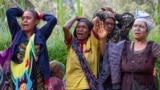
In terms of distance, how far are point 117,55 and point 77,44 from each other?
1.95 feet

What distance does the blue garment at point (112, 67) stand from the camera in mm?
5438

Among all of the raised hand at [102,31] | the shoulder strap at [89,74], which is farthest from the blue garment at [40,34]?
the raised hand at [102,31]

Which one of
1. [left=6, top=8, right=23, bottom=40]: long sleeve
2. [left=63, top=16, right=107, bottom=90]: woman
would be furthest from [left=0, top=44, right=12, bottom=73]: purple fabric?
[left=63, top=16, right=107, bottom=90]: woman

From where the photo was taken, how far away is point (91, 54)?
A: 5801 millimetres

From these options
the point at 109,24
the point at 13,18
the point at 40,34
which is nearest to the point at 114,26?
the point at 109,24

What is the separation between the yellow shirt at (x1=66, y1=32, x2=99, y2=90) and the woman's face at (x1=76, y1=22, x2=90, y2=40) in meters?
0.07

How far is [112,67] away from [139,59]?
378mm

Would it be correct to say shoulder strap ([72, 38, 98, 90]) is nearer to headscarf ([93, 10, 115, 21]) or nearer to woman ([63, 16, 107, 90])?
woman ([63, 16, 107, 90])

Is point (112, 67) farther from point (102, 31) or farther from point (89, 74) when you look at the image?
point (102, 31)

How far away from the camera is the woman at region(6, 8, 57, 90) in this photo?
219 inches

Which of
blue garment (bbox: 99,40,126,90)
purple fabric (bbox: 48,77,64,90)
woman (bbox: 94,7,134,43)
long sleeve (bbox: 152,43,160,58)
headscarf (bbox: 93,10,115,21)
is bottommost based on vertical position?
purple fabric (bbox: 48,77,64,90)

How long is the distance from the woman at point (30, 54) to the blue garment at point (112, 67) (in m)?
0.65

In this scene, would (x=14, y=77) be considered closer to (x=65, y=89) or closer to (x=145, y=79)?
(x=65, y=89)

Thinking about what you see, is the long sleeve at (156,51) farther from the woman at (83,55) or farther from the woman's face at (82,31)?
the woman's face at (82,31)
